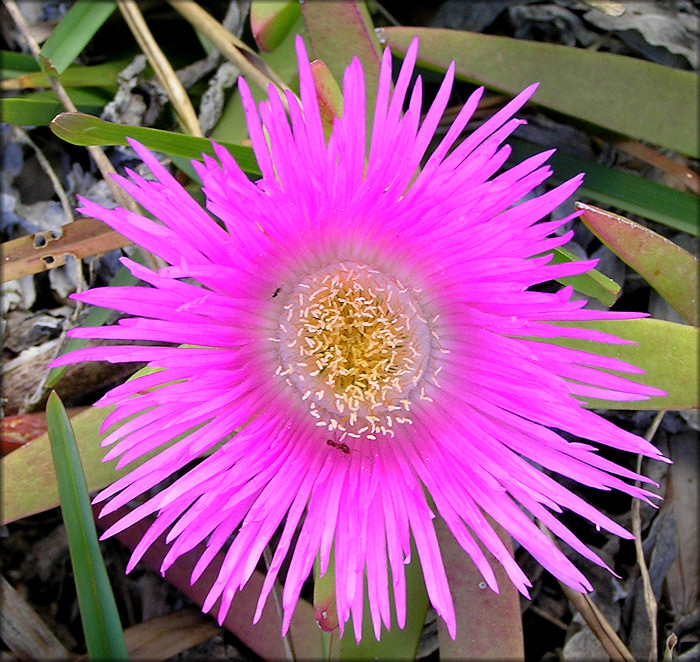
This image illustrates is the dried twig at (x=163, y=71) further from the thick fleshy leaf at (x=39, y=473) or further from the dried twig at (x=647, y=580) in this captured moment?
the dried twig at (x=647, y=580)

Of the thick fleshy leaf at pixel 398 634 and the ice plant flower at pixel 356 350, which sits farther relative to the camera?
the thick fleshy leaf at pixel 398 634

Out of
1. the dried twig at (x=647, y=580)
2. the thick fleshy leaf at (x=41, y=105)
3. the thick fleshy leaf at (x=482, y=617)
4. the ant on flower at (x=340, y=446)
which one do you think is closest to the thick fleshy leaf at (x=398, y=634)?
the thick fleshy leaf at (x=482, y=617)

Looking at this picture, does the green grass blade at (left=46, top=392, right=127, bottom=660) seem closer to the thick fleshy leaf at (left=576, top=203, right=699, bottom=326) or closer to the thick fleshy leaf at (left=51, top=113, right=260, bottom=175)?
the thick fleshy leaf at (left=51, top=113, right=260, bottom=175)

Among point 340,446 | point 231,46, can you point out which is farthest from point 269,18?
point 340,446

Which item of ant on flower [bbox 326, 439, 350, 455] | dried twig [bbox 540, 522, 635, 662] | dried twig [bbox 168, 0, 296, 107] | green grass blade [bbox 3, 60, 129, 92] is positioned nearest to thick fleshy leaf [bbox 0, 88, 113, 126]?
green grass blade [bbox 3, 60, 129, 92]

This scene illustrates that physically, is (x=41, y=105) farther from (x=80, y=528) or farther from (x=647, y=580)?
(x=647, y=580)

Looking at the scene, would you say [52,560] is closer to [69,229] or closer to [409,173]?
[69,229]

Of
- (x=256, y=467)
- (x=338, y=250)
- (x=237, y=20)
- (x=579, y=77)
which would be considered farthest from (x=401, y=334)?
(x=237, y=20)
